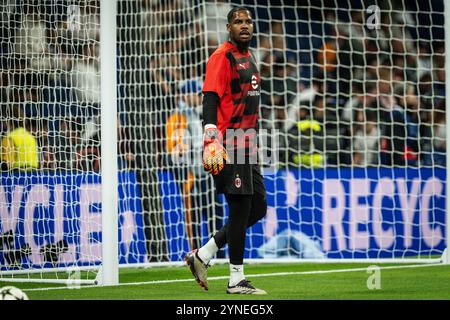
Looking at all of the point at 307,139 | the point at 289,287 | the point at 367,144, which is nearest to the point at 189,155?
the point at 307,139

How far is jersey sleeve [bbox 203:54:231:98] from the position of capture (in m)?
6.95

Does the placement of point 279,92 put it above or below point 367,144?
above

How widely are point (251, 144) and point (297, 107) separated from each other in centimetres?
557

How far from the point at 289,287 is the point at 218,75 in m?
1.74

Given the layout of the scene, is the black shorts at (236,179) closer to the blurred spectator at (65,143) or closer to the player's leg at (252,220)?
the player's leg at (252,220)

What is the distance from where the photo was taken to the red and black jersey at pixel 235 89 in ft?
22.9

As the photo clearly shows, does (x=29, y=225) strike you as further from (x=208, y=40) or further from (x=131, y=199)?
(x=208, y=40)

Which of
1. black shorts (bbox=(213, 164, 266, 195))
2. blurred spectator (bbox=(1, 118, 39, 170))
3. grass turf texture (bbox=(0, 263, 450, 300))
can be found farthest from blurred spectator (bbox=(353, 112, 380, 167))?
black shorts (bbox=(213, 164, 266, 195))

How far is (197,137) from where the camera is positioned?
38.0ft

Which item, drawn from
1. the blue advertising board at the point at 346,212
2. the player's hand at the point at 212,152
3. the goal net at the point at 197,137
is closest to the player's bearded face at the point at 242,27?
the player's hand at the point at 212,152

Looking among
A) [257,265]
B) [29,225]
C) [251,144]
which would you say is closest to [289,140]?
[257,265]

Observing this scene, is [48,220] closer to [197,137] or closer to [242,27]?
[197,137]

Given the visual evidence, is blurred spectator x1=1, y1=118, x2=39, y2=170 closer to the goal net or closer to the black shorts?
the goal net

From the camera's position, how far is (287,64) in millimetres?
12453
